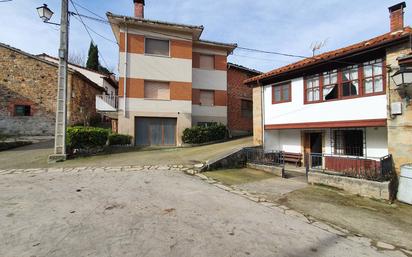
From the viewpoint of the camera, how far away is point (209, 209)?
210 inches

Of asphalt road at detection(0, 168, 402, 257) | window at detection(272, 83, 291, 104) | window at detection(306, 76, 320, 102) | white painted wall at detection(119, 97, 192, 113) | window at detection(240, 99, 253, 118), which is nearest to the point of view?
asphalt road at detection(0, 168, 402, 257)

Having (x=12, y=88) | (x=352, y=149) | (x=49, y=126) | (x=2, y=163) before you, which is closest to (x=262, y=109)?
(x=352, y=149)

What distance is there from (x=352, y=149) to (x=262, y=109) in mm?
4832

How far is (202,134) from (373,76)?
34.0 ft

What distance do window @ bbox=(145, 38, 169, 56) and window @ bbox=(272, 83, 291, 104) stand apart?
8443 mm

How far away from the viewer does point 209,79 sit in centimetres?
1927

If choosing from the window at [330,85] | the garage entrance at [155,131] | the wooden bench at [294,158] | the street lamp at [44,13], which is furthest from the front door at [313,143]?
the street lamp at [44,13]

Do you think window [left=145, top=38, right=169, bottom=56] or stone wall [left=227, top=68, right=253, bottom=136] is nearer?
window [left=145, top=38, right=169, bottom=56]

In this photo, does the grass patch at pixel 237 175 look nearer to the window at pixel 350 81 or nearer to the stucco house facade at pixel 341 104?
the stucco house facade at pixel 341 104

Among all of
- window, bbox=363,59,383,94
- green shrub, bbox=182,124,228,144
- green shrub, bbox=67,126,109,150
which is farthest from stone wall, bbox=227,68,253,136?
window, bbox=363,59,383,94

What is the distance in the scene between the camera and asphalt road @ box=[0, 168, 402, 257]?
3.47m

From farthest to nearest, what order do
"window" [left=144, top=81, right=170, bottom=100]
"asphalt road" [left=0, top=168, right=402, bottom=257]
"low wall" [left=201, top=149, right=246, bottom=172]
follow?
"window" [left=144, top=81, right=170, bottom=100], "low wall" [left=201, top=149, right=246, bottom=172], "asphalt road" [left=0, top=168, right=402, bottom=257]

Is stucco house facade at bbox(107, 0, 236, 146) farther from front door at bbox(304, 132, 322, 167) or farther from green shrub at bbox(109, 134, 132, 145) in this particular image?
front door at bbox(304, 132, 322, 167)

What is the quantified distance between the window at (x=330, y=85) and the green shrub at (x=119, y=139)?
1157 centimetres
